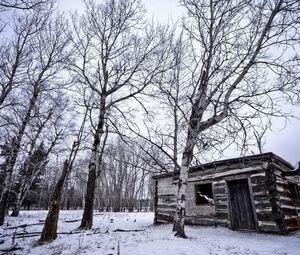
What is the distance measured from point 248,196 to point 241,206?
610 millimetres

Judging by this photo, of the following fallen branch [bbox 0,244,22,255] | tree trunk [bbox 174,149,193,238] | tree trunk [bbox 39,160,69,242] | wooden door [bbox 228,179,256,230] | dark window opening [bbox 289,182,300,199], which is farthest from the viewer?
dark window opening [bbox 289,182,300,199]

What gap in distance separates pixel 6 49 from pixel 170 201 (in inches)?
484

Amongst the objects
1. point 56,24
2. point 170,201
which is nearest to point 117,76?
point 56,24

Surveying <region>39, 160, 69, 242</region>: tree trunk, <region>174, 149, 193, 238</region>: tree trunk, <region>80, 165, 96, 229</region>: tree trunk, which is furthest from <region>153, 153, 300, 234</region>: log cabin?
<region>39, 160, 69, 242</region>: tree trunk

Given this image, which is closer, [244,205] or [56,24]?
[244,205]

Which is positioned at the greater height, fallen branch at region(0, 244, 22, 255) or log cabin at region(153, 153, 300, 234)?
log cabin at region(153, 153, 300, 234)

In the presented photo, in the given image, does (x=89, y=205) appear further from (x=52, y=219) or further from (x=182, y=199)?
(x=182, y=199)

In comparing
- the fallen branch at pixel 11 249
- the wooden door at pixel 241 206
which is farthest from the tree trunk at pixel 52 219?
the wooden door at pixel 241 206

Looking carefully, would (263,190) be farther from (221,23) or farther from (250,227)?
(221,23)

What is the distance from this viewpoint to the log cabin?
9.37 metres

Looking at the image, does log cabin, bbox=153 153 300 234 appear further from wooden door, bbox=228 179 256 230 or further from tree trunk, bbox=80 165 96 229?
tree trunk, bbox=80 165 96 229

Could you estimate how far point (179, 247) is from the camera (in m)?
6.55

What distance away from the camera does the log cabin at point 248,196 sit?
9.37 metres

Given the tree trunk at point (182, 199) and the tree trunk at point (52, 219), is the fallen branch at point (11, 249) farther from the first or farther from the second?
the tree trunk at point (182, 199)
